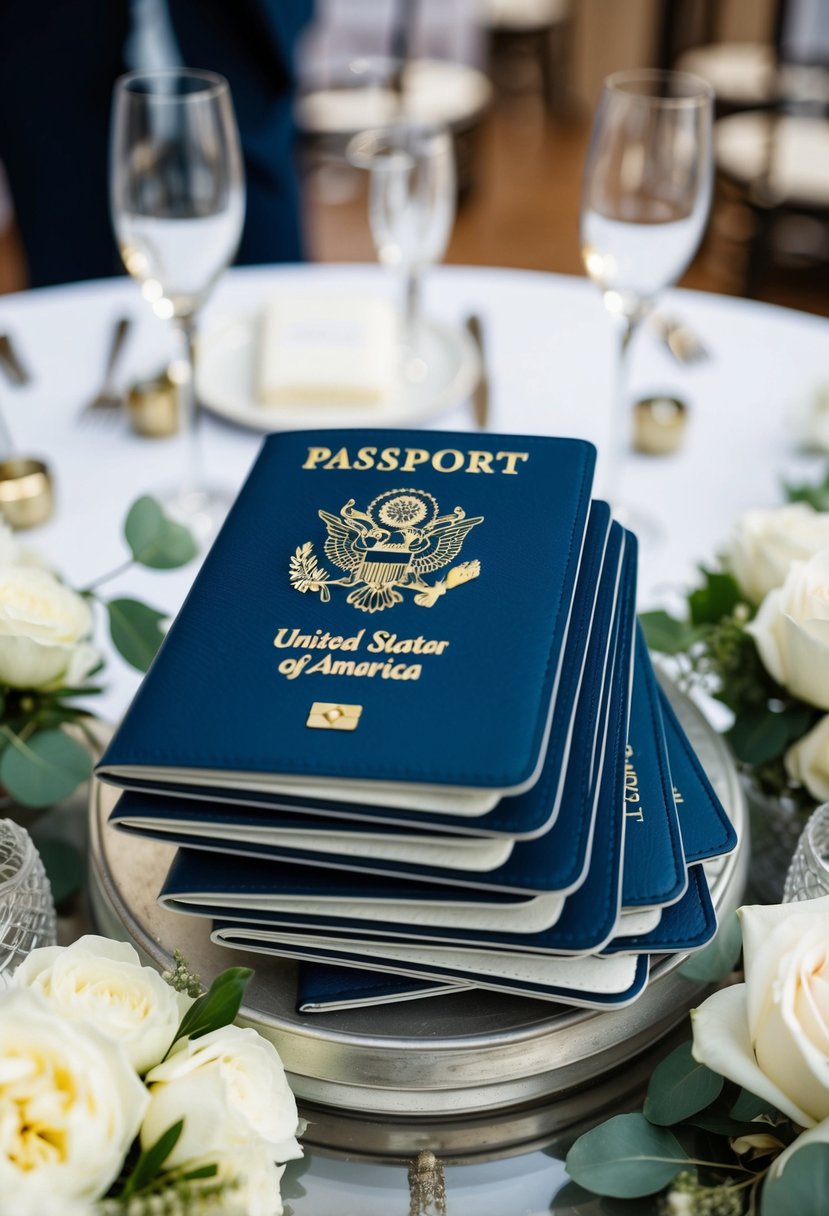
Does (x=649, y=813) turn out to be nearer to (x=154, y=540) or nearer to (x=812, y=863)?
(x=812, y=863)

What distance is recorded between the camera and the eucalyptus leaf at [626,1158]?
0.43m

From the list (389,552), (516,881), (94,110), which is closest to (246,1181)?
(516,881)

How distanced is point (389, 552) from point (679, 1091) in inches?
9.7

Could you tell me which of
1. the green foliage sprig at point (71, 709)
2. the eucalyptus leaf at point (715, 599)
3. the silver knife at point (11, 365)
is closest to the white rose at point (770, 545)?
the eucalyptus leaf at point (715, 599)

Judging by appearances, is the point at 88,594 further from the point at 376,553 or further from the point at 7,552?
the point at 376,553

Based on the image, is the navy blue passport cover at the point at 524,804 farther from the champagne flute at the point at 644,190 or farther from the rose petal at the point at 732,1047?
the champagne flute at the point at 644,190

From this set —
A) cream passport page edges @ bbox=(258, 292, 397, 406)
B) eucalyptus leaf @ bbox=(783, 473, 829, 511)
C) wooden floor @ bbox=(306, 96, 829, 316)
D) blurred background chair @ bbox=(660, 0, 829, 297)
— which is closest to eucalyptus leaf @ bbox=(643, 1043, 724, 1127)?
eucalyptus leaf @ bbox=(783, 473, 829, 511)

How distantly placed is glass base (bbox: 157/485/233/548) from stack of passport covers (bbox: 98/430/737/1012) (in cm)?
38

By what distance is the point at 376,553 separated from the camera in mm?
506

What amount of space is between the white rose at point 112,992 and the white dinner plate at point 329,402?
62cm

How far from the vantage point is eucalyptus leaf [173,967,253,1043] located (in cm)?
42

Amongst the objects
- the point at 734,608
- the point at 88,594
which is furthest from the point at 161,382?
the point at 734,608

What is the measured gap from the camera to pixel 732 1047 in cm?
42

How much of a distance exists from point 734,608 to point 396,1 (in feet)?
15.9
